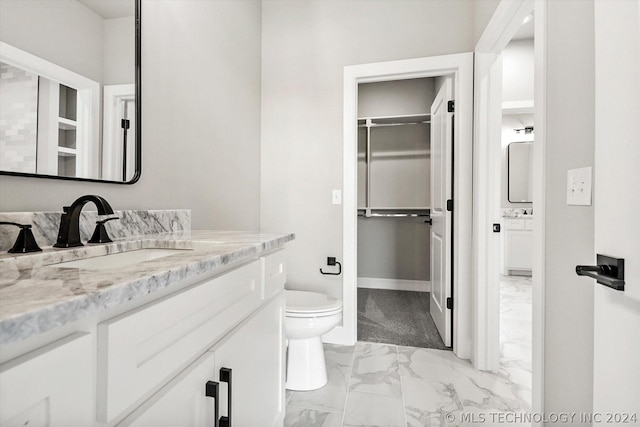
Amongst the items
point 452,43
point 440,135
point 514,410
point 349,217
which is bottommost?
point 514,410

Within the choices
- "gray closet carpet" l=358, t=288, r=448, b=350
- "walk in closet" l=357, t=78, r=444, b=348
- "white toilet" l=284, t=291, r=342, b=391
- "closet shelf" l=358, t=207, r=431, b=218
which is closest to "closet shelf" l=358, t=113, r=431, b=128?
"walk in closet" l=357, t=78, r=444, b=348

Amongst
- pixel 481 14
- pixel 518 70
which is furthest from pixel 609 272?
pixel 518 70

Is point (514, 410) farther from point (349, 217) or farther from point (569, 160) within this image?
point (349, 217)

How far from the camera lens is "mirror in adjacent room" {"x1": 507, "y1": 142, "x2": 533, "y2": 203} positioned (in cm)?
470

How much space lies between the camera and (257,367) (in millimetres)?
987

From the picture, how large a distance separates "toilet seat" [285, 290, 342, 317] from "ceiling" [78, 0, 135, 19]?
57.3 inches

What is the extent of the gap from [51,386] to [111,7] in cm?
128

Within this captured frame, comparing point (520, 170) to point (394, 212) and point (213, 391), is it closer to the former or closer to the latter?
point (394, 212)

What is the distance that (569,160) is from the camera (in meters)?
1.01

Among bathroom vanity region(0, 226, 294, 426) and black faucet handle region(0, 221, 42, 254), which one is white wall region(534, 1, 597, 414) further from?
black faucet handle region(0, 221, 42, 254)

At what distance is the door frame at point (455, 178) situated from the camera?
2035 millimetres

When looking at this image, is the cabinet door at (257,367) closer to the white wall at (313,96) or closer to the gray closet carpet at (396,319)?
the white wall at (313,96)

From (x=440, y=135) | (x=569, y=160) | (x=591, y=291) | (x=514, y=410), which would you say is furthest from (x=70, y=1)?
(x=514, y=410)

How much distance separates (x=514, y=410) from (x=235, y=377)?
1437mm
